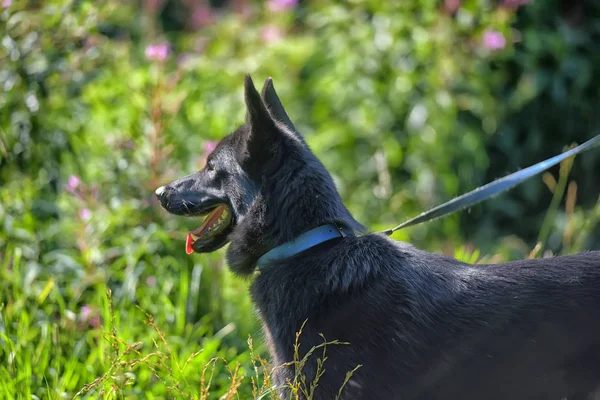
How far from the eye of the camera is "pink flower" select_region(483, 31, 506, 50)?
A: 539cm

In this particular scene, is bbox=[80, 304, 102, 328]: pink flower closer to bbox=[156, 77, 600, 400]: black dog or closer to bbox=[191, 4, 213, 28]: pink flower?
bbox=[156, 77, 600, 400]: black dog

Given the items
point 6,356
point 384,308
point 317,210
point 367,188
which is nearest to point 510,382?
point 384,308

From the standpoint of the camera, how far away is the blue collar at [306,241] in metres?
2.66

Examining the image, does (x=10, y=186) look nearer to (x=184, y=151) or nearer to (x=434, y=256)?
(x=184, y=151)

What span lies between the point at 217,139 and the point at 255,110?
2.49m

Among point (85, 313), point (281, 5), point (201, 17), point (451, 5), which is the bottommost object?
point (85, 313)

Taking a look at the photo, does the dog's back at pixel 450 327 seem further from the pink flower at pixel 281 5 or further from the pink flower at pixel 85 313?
the pink flower at pixel 281 5

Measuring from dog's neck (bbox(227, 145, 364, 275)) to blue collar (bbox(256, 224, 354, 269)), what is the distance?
20 mm

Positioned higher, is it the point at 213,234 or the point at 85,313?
the point at 213,234

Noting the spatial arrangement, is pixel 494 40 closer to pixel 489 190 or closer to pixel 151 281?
pixel 489 190

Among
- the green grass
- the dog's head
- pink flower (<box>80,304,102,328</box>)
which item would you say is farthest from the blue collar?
pink flower (<box>80,304,102,328</box>)

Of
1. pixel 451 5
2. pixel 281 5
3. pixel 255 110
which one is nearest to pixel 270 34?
pixel 281 5

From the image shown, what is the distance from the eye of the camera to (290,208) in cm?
270

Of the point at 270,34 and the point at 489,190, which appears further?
the point at 270,34
